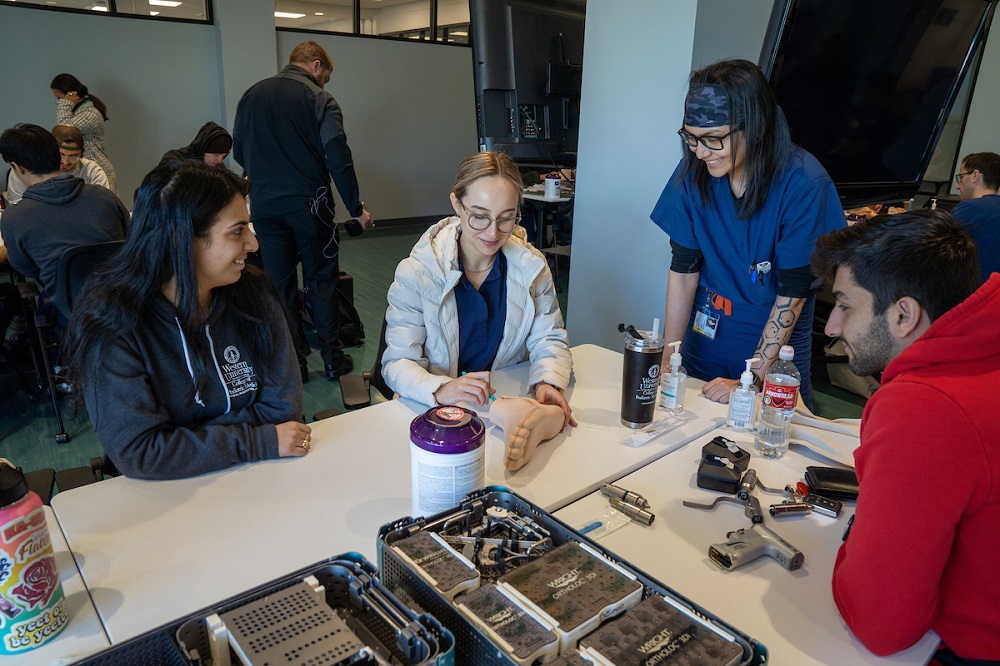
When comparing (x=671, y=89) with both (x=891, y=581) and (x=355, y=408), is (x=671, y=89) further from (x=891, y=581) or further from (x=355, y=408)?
(x=891, y=581)

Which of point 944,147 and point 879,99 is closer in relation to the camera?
point 879,99

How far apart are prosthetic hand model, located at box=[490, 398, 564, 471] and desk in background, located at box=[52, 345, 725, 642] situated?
3 centimetres

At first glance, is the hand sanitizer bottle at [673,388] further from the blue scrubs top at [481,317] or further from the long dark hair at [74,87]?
the long dark hair at [74,87]

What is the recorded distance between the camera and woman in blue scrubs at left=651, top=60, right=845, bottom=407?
1.61m

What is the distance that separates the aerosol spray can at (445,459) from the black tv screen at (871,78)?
1.79 m

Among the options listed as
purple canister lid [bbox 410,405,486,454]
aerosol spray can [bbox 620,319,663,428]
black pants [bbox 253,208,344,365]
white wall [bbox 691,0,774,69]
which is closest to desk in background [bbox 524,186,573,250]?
black pants [bbox 253,208,344,365]

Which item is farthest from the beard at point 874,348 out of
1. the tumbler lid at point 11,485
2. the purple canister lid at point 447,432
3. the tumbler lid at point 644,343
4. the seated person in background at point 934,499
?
the tumbler lid at point 11,485

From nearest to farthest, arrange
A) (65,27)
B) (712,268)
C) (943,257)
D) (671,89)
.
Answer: (943,257)
(712,268)
(671,89)
(65,27)

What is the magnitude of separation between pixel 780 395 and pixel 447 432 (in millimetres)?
769

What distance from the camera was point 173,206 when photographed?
1.31 m

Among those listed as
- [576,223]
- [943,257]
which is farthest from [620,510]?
[576,223]

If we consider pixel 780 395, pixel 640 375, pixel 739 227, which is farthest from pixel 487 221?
pixel 780 395

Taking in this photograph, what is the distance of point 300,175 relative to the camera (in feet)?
11.0

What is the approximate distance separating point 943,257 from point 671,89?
162cm
